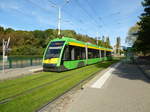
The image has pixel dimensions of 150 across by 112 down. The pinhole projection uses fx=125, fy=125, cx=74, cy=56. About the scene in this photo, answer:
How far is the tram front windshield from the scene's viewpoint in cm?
1123

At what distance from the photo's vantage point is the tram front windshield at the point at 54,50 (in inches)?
442

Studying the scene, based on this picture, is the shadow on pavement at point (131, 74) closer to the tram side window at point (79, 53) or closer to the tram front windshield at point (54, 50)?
the tram side window at point (79, 53)

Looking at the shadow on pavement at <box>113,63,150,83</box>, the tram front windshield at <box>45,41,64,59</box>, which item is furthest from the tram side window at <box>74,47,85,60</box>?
the shadow on pavement at <box>113,63,150,83</box>

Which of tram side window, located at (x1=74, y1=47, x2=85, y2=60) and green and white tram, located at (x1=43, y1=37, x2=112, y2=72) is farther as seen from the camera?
tram side window, located at (x1=74, y1=47, x2=85, y2=60)

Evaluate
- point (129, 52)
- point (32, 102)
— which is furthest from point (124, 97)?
point (129, 52)

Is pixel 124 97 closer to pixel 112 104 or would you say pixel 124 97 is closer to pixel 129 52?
pixel 112 104

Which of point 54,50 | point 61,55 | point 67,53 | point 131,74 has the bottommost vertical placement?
point 131,74

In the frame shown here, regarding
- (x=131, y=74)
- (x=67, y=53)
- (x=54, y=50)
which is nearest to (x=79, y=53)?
(x=67, y=53)

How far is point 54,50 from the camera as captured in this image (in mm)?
11516

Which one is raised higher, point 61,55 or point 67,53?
point 67,53

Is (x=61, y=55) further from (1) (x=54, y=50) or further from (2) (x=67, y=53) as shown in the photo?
(1) (x=54, y=50)

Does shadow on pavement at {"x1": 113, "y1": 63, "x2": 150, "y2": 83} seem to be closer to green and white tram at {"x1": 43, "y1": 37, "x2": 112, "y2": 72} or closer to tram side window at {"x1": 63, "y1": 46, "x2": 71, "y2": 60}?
green and white tram at {"x1": 43, "y1": 37, "x2": 112, "y2": 72}

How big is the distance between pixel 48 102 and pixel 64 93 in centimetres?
122

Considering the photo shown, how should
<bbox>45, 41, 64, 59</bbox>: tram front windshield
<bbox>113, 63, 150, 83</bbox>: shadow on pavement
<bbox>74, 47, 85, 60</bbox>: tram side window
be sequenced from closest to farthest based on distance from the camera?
<bbox>113, 63, 150, 83</bbox>: shadow on pavement, <bbox>45, 41, 64, 59</bbox>: tram front windshield, <bbox>74, 47, 85, 60</bbox>: tram side window
